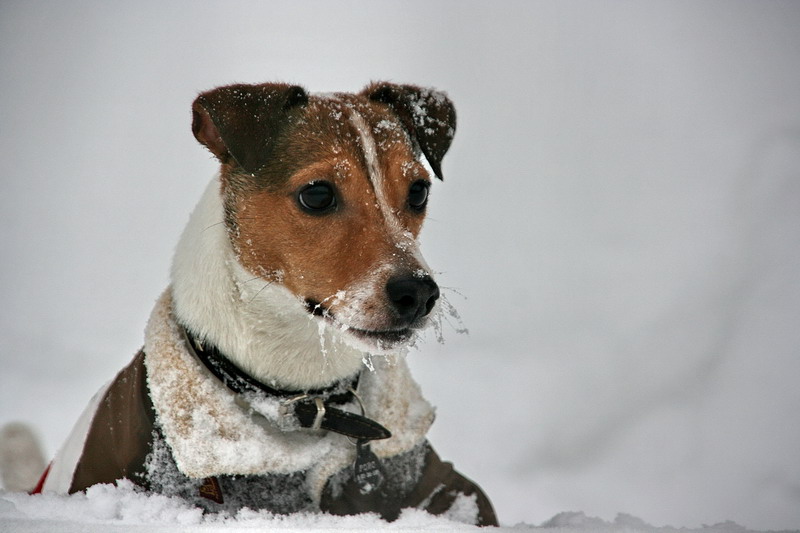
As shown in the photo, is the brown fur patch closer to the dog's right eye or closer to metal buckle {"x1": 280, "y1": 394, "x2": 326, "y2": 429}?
the dog's right eye

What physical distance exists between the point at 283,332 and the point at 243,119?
2.24ft

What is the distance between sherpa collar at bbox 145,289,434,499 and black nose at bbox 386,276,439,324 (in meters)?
0.52

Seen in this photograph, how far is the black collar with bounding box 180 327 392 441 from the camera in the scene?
212 centimetres

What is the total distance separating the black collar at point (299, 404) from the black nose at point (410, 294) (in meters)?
0.41

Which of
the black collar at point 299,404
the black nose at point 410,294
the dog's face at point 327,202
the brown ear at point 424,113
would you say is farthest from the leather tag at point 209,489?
the brown ear at point 424,113

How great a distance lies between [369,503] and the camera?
225 cm

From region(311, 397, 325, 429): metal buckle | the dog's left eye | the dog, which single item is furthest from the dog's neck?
the dog's left eye

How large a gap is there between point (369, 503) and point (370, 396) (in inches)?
13.6

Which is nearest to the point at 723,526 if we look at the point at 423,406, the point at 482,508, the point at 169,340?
the point at 482,508

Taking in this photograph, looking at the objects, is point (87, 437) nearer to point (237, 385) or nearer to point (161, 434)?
point (161, 434)

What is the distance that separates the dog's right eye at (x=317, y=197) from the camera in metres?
2.12

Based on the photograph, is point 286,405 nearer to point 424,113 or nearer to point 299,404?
point 299,404

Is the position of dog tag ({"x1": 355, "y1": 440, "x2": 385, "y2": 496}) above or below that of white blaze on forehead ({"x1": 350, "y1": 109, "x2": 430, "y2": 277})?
below

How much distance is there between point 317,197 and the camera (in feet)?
6.98
